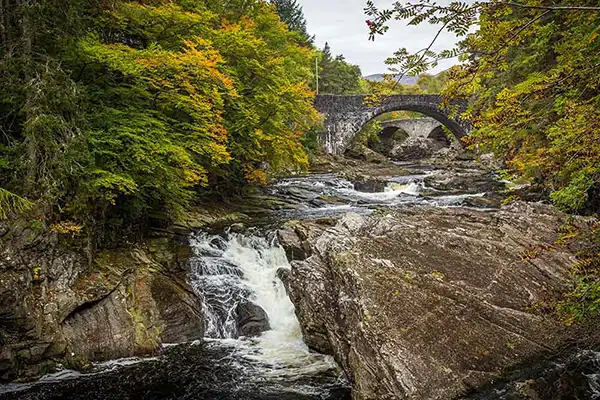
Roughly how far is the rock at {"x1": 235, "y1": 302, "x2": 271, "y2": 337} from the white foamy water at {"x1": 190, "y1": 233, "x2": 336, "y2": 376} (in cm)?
11

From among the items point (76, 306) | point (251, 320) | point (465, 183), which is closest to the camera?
point (76, 306)

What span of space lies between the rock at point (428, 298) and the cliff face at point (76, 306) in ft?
9.89

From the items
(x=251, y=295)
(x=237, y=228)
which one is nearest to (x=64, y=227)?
(x=251, y=295)

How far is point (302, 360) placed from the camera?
24.7 feet

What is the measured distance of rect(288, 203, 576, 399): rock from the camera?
17.3ft

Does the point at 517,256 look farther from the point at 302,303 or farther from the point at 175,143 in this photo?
the point at 175,143

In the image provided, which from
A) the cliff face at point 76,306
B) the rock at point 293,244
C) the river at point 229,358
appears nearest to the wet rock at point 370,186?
the river at point 229,358

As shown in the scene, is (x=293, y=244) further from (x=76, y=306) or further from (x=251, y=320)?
(x=76, y=306)

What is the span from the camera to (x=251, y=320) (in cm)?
912

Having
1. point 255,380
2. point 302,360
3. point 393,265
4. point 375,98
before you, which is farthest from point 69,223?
point 375,98

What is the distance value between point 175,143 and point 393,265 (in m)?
6.43

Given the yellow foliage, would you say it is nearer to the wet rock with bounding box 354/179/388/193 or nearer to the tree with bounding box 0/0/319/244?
the tree with bounding box 0/0/319/244

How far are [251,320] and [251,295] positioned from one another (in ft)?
2.55

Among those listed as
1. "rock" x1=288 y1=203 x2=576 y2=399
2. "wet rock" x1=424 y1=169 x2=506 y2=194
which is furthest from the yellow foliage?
"wet rock" x1=424 y1=169 x2=506 y2=194
